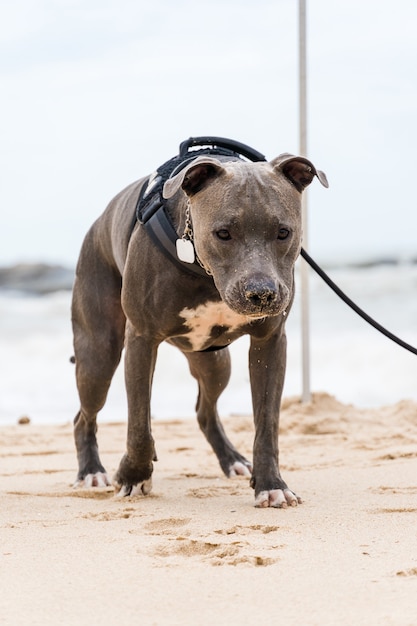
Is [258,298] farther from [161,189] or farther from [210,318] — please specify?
[161,189]

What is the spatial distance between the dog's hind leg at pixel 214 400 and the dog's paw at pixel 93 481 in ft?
2.09

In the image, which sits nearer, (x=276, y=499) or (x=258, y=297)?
(x=258, y=297)

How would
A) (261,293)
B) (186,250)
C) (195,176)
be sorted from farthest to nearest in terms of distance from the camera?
(186,250) → (195,176) → (261,293)

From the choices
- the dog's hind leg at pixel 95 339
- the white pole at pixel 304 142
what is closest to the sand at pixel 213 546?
the dog's hind leg at pixel 95 339

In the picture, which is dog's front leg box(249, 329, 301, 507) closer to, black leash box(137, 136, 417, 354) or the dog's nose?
black leash box(137, 136, 417, 354)

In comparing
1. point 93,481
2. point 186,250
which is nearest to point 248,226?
point 186,250

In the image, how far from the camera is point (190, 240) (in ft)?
13.3

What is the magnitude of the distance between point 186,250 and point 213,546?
125 cm

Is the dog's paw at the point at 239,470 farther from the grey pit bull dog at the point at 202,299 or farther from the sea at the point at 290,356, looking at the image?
the sea at the point at 290,356

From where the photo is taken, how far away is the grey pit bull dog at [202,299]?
3.75 metres

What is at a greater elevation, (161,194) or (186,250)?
(161,194)

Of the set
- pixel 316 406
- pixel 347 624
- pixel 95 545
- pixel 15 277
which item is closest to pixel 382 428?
pixel 316 406

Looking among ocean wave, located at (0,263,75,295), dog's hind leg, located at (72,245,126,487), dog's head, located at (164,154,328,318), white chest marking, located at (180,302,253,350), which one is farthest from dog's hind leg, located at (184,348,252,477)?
ocean wave, located at (0,263,75,295)

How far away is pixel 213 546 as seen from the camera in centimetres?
324
